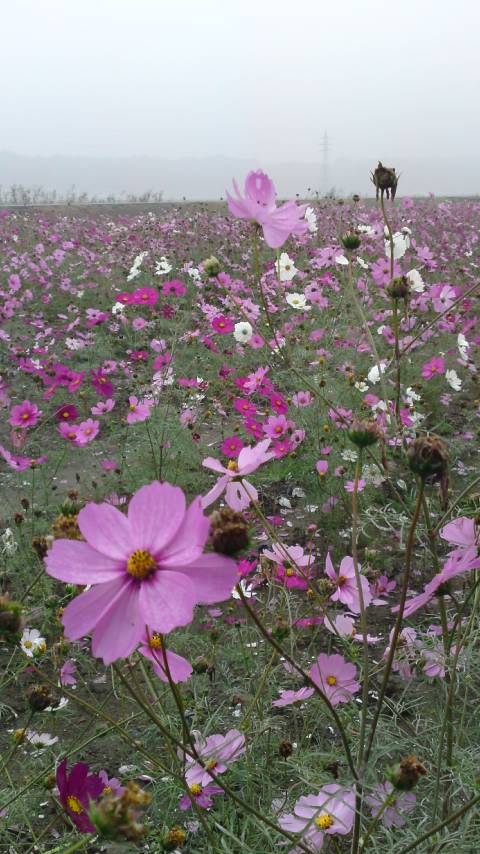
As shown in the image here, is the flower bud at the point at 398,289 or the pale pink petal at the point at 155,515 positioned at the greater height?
the flower bud at the point at 398,289

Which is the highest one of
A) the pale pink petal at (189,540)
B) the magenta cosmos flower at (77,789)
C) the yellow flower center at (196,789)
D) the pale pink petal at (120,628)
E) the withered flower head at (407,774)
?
the pale pink petal at (189,540)

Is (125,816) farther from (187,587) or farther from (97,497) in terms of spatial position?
(97,497)

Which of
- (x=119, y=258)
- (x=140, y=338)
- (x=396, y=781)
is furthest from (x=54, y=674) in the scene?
(x=119, y=258)

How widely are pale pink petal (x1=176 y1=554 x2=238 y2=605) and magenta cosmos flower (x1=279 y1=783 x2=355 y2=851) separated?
1.38 feet

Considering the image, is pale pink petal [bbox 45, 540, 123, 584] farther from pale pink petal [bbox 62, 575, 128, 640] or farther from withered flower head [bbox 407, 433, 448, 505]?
withered flower head [bbox 407, 433, 448, 505]

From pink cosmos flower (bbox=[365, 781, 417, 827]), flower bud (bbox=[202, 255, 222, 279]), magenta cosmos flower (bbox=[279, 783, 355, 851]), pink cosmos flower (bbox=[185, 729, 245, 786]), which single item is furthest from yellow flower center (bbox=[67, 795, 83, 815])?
flower bud (bbox=[202, 255, 222, 279])

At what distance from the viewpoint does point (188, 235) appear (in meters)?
6.55

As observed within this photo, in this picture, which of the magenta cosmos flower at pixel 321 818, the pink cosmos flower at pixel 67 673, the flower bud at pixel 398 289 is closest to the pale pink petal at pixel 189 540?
the magenta cosmos flower at pixel 321 818

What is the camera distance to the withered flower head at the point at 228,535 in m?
0.45

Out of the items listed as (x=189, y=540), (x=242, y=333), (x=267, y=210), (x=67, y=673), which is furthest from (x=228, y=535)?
(x=242, y=333)

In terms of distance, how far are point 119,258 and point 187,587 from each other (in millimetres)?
5610

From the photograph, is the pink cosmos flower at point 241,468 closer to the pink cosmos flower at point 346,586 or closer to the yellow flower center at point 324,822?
the pink cosmos flower at point 346,586

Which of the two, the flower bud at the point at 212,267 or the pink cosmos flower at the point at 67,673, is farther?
the pink cosmos flower at the point at 67,673

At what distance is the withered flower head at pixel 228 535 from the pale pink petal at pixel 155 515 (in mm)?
32
